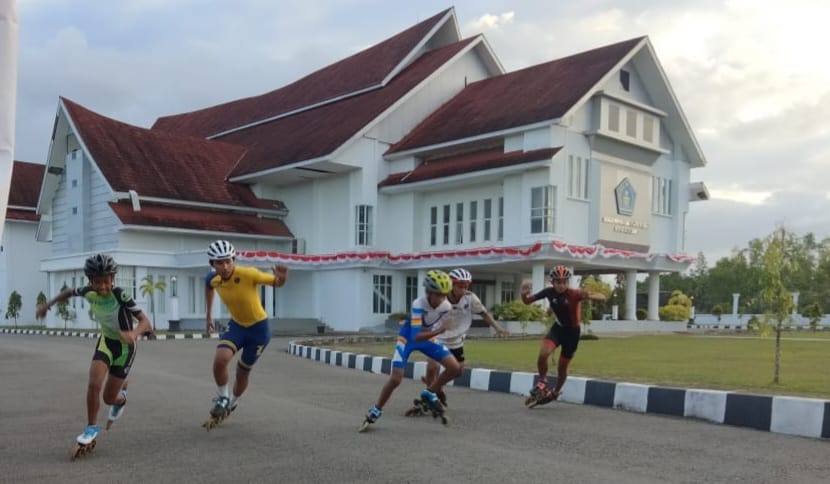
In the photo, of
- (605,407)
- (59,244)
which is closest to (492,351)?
(605,407)

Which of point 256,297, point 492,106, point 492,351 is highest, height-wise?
point 492,106

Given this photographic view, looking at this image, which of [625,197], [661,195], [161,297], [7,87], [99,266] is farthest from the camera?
[661,195]

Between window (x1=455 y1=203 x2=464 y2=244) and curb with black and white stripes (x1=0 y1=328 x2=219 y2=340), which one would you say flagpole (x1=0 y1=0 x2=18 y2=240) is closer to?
curb with black and white stripes (x1=0 y1=328 x2=219 y2=340)

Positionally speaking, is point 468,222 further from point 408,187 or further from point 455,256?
point 408,187

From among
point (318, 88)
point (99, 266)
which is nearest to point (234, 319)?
point (99, 266)

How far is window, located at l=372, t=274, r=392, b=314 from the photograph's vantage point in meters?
→ 35.0

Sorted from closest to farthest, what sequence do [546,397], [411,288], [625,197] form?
[546,397], [625,197], [411,288]

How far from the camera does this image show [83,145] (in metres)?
35.1

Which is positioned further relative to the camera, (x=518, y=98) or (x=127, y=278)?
(x=518, y=98)

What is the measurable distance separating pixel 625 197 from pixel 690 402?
26.3 meters

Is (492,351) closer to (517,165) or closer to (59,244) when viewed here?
(517,165)

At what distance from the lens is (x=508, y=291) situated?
127ft

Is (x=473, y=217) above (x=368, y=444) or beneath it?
above

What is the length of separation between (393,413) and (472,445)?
7.21ft
